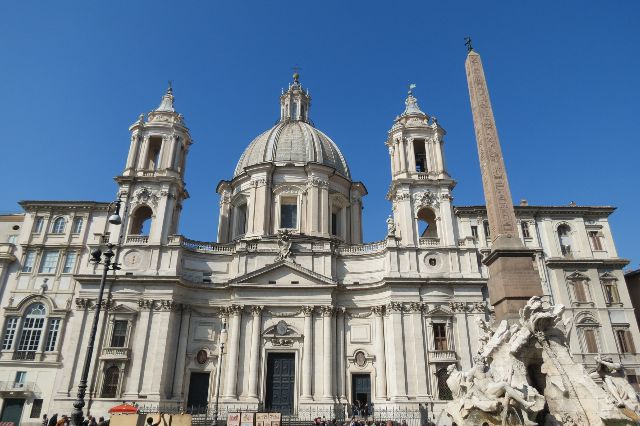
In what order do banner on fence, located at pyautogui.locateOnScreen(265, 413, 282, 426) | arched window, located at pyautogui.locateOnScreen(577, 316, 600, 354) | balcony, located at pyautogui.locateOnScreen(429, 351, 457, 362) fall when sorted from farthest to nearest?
arched window, located at pyautogui.locateOnScreen(577, 316, 600, 354)
balcony, located at pyautogui.locateOnScreen(429, 351, 457, 362)
banner on fence, located at pyautogui.locateOnScreen(265, 413, 282, 426)

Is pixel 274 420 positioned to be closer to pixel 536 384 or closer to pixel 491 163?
pixel 536 384

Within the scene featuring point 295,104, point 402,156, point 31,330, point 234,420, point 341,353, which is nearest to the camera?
point 234,420

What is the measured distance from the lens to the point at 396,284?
3144 cm

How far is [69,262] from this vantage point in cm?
3281

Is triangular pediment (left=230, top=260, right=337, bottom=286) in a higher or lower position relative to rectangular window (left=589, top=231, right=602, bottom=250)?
lower

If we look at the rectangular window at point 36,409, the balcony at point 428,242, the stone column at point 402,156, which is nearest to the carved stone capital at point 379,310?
the balcony at point 428,242

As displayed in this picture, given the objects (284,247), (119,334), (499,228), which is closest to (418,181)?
(284,247)

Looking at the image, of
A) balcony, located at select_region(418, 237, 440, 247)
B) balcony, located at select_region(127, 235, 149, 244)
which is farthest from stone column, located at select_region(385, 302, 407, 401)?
balcony, located at select_region(127, 235, 149, 244)

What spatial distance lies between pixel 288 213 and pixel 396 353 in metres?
15.0

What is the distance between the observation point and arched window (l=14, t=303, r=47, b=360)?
30020 mm

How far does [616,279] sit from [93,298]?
36.8 metres

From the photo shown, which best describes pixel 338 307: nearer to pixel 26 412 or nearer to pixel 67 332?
pixel 67 332

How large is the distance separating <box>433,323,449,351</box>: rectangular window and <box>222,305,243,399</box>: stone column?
42.6 ft

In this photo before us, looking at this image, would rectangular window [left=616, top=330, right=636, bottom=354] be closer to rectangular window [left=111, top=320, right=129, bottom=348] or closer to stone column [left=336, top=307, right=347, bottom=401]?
stone column [left=336, top=307, right=347, bottom=401]
